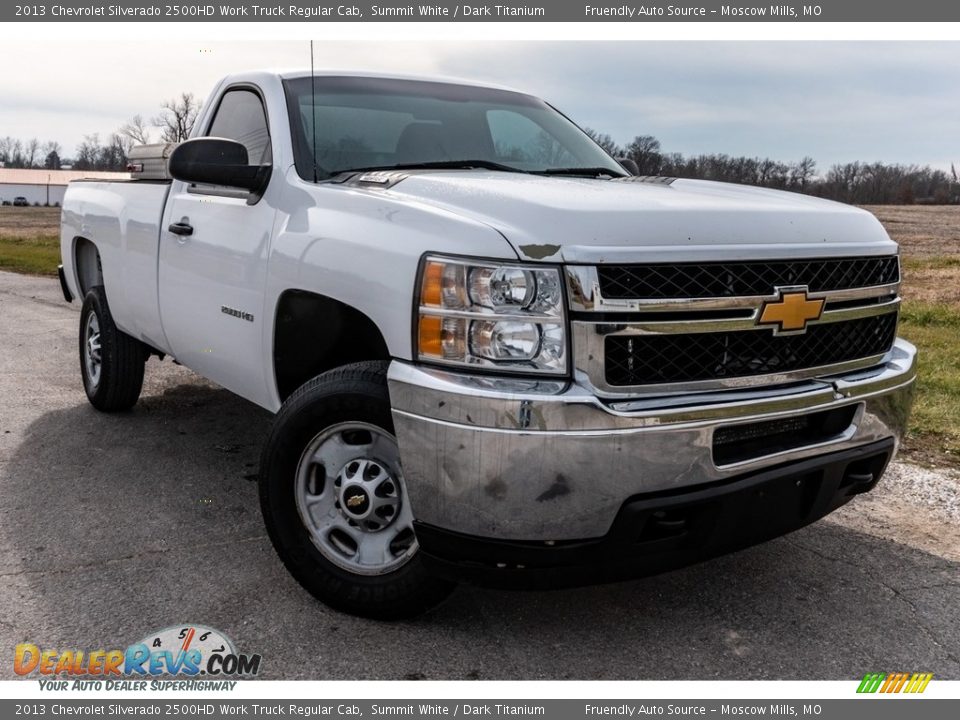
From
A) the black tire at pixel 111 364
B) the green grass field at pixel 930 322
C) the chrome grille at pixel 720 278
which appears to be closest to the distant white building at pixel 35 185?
the green grass field at pixel 930 322

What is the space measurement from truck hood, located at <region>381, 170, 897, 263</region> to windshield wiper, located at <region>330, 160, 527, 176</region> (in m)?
0.38

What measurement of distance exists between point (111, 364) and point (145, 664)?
317 cm

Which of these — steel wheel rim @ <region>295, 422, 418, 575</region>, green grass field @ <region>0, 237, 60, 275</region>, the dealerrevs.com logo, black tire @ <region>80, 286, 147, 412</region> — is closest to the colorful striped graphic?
steel wheel rim @ <region>295, 422, 418, 575</region>

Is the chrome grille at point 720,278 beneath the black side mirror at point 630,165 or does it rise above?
beneath

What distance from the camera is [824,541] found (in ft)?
13.0

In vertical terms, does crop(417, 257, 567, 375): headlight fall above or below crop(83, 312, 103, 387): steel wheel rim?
above

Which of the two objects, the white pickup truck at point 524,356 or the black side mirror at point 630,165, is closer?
the white pickup truck at point 524,356

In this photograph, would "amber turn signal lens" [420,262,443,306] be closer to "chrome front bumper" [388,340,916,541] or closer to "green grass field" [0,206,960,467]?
"chrome front bumper" [388,340,916,541]

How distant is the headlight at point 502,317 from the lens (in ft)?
8.63

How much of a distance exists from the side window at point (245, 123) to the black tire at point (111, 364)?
153cm

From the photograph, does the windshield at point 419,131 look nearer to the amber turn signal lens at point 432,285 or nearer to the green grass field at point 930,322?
the amber turn signal lens at point 432,285

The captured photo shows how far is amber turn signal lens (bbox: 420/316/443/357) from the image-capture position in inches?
107

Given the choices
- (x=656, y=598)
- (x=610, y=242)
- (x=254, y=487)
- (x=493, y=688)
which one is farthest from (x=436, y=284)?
(x=254, y=487)

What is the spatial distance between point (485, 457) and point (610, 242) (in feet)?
2.34
